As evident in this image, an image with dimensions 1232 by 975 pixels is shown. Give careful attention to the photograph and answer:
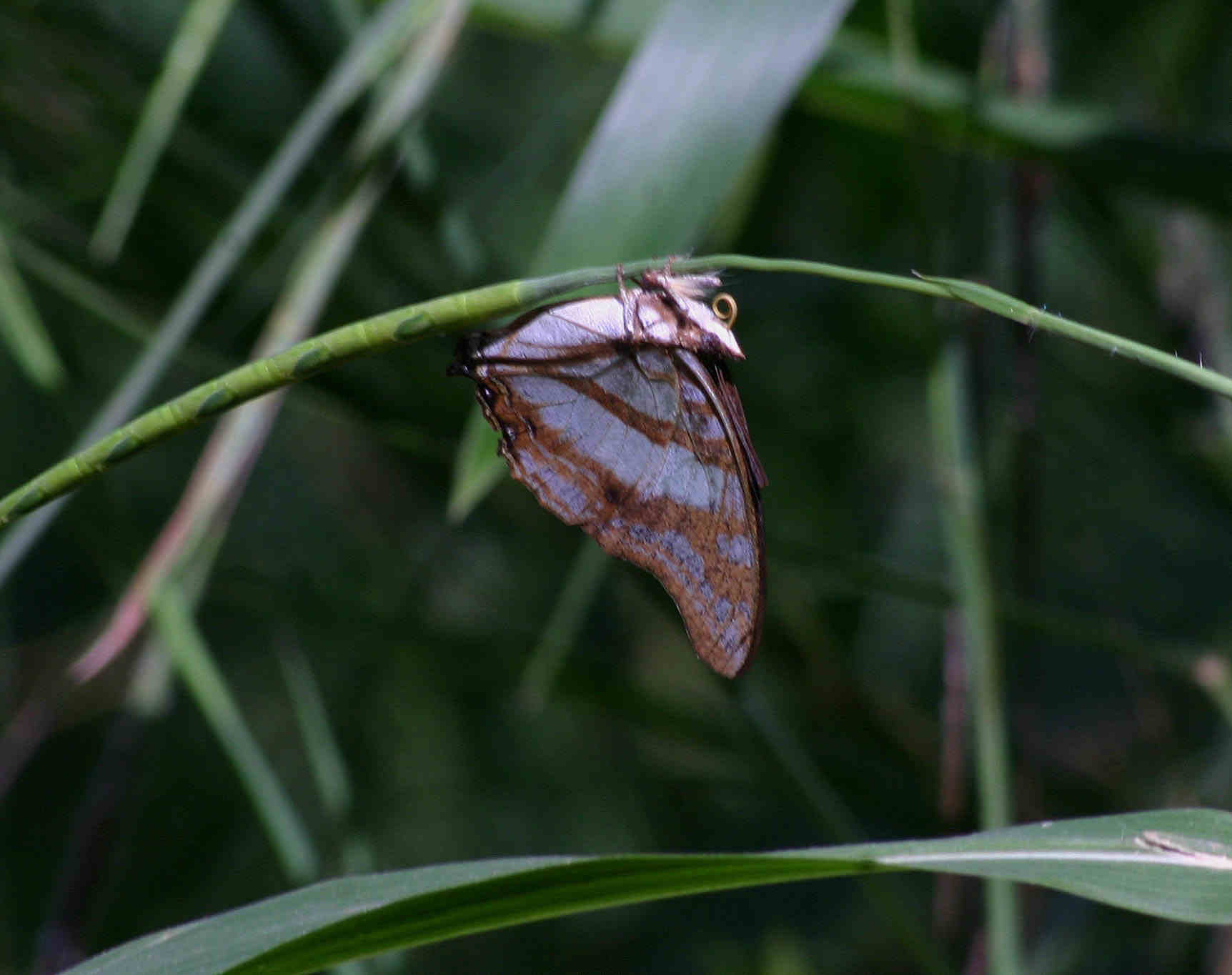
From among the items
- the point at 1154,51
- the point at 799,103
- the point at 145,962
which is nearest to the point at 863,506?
the point at 1154,51

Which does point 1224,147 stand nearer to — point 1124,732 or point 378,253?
point 378,253

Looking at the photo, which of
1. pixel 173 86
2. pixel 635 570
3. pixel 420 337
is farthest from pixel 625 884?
pixel 173 86

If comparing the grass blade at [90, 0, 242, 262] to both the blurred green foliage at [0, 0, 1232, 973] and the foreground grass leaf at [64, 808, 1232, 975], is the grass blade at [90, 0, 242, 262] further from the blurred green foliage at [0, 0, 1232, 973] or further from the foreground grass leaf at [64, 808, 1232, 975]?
the foreground grass leaf at [64, 808, 1232, 975]

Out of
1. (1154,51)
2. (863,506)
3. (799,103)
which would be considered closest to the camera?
(799,103)

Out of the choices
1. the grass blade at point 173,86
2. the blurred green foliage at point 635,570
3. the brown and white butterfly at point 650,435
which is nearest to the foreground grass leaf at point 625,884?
the brown and white butterfly at point 650,435

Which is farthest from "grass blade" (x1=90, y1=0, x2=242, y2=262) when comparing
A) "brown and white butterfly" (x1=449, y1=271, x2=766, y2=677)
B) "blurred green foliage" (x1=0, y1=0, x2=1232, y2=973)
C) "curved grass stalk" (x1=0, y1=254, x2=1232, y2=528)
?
"curved grass stalk" (x1=0, y1=254, x2=1232, y2=528)

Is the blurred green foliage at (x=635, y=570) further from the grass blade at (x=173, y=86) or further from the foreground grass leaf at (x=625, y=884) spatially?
the foreground grass leaf at (x=625, y=884)
